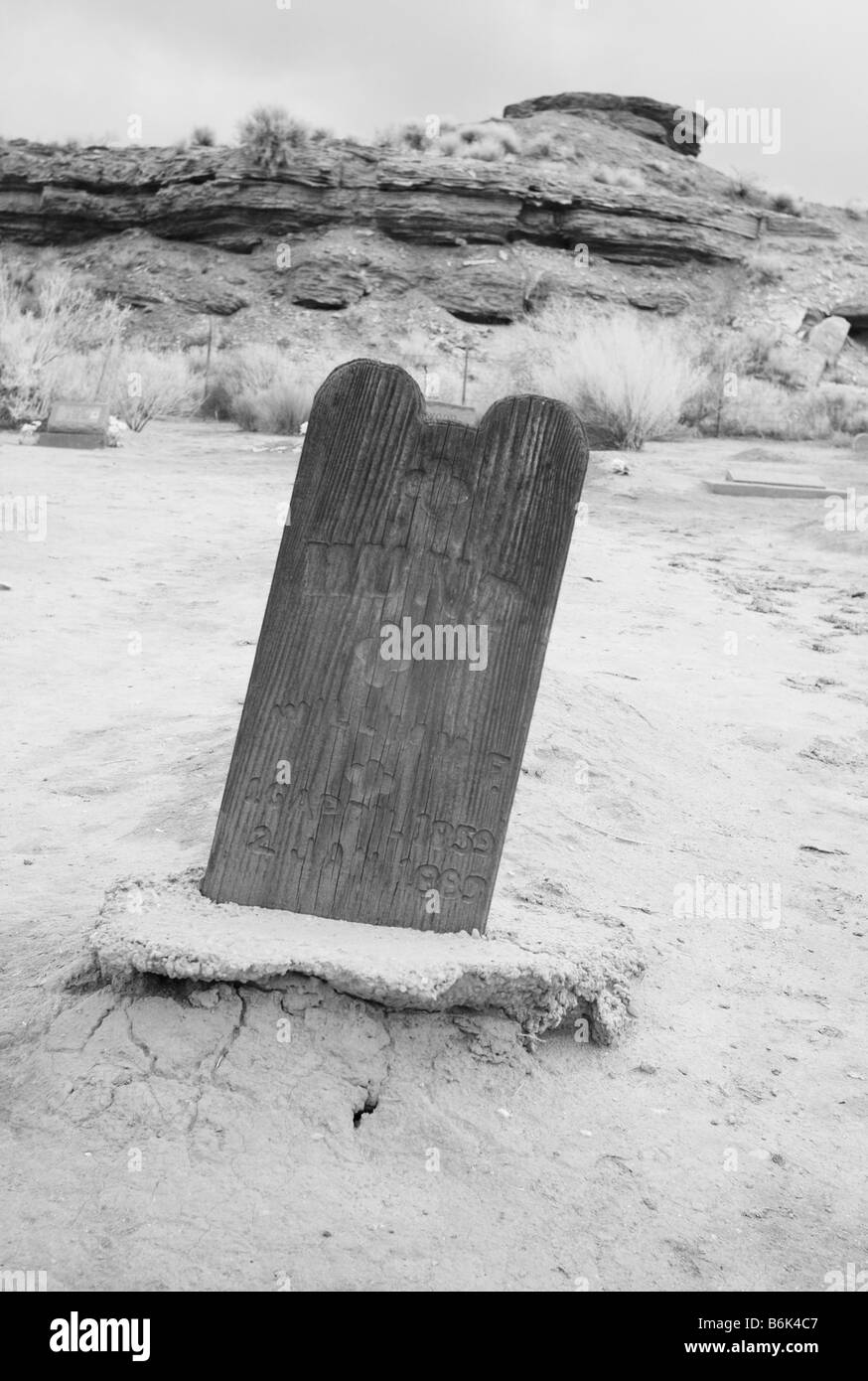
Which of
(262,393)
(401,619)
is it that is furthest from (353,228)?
(401,619)

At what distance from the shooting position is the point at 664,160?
37.0 m

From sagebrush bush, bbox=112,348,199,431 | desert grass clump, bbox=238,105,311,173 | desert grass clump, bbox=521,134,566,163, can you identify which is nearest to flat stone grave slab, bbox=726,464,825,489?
sagebrush bush, bbox=112,348,199,431

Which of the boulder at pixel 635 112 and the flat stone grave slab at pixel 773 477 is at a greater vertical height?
the boulder at pixel 635 112

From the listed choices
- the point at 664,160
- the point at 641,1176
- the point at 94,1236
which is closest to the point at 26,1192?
the point at 94,1236

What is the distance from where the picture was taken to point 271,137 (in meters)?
27.0

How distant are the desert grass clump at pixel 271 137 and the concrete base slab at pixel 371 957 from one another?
2718 cm

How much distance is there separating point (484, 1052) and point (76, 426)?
10.6 m

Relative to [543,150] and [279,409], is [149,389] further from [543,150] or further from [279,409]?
[543,150]

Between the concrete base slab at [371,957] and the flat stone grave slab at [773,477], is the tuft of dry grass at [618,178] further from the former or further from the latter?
the concrete base slab at [371,957]

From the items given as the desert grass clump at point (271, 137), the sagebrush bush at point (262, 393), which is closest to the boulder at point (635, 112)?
the desert grass clump at point (271, 137)

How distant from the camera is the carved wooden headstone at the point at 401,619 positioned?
243 centimetres

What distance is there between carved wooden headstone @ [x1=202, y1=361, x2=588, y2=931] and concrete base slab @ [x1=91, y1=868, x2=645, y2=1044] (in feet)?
0.55

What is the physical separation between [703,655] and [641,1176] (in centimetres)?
390
